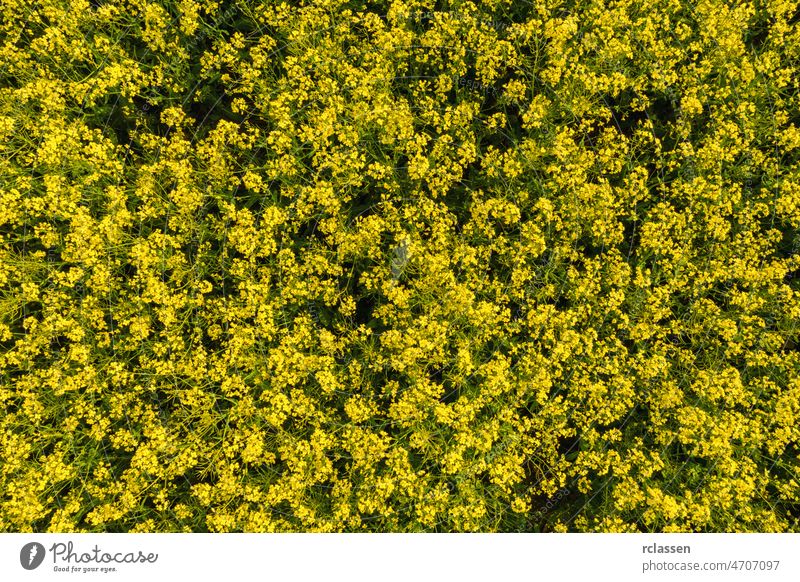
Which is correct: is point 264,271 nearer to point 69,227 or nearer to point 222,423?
point 222,423

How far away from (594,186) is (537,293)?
171cm

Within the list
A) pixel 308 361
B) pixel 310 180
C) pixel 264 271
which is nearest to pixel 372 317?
pixel 308 361

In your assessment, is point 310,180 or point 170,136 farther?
point 170,136

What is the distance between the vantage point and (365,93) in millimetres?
6105
